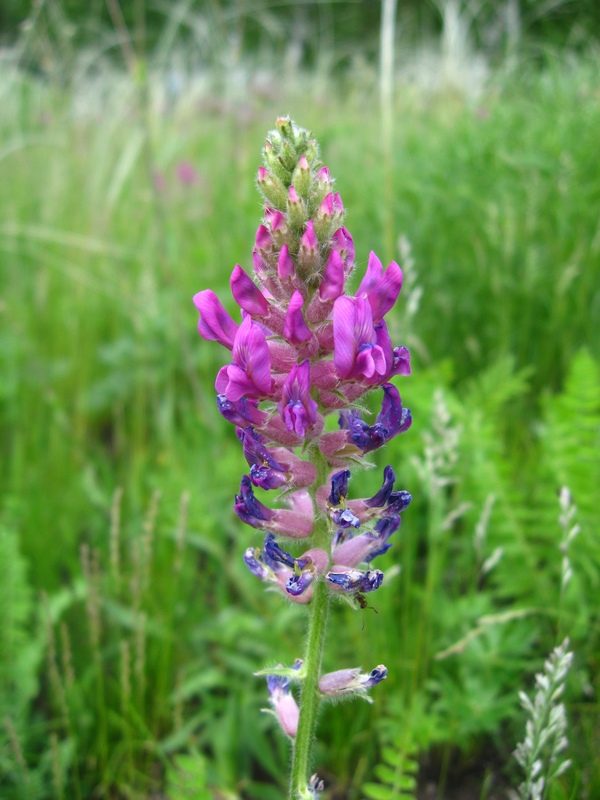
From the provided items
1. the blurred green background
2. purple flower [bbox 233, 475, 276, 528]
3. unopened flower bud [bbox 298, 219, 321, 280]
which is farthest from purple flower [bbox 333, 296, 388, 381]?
the blurred green background

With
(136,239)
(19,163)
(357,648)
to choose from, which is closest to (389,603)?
(357,648)

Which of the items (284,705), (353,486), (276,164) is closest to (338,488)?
(284,705)

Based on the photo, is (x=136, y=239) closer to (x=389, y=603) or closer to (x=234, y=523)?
(x=234, y=523)

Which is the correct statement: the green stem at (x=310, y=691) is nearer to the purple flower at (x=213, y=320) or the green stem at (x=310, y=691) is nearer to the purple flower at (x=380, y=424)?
the purple flower at (x=380, y=424)

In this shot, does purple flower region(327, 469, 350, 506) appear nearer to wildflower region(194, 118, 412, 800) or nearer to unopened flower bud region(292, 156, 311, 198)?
wildflower region(194, 118, 412, 800)

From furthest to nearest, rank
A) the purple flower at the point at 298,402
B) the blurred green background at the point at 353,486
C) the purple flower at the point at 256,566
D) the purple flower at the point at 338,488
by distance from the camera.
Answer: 1. the blurred green background at the point at 353,486
2. the purple flower at the point at 256,566
3. the purple flower at the point at 338,488
4. the purple flower at the point at 298,402

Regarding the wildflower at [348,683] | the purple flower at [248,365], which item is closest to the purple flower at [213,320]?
the purple flower at [248,365]
